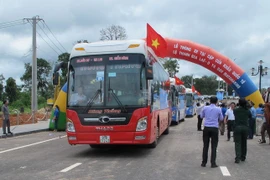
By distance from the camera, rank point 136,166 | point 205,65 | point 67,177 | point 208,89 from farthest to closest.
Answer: point 208,89 → point 205,65 → point 136,166 → point 67,177

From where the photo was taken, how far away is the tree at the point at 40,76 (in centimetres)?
8556

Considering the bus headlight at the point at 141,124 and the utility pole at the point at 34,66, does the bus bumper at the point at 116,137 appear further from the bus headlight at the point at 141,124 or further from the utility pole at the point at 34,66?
the utility pole at the point at 34,66

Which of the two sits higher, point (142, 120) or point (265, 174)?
point (142, 120)

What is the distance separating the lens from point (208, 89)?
14875cm

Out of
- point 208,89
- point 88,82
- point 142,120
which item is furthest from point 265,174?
point 208,89

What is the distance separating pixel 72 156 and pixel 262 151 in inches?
264

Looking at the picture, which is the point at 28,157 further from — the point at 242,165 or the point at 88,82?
the point at 242,165

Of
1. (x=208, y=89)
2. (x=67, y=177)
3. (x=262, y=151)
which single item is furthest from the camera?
(x=208, y=89)

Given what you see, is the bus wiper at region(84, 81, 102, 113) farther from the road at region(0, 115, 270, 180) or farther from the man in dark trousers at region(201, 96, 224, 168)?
the man in dark trousers at region(201, 96, 224, 168)

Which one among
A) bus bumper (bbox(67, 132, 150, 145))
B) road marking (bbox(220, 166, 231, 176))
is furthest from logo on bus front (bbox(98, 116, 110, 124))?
road marking (bbox(220, 166, 231, 176))

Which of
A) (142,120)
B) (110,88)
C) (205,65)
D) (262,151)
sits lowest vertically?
(262,151)

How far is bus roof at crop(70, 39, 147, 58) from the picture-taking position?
11.0m

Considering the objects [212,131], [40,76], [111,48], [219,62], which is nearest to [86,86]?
[111,48]

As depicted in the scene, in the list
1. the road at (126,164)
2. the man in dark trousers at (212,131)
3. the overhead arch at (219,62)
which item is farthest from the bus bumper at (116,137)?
the overhead arch at (219,62)
